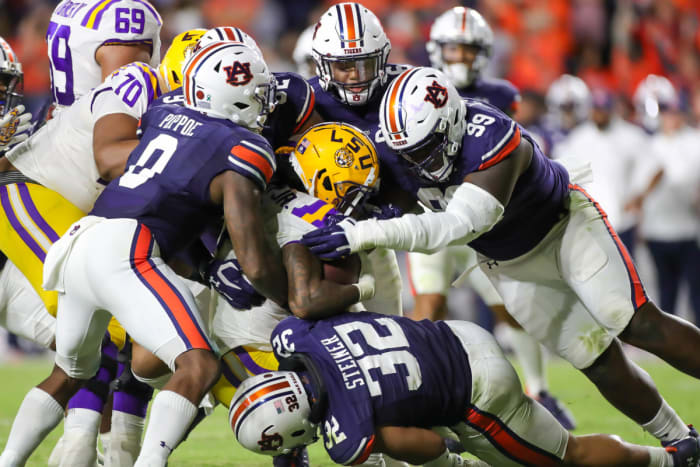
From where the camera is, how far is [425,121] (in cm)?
368

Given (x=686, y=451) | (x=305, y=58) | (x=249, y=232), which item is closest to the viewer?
(x=249, y=232)

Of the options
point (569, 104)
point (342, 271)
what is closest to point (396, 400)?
point (342, 271)

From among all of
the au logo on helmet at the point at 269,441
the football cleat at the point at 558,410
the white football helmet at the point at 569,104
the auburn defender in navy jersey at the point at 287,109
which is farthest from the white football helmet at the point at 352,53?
the white football helmet at the point at 569,104

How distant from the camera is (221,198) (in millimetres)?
3494

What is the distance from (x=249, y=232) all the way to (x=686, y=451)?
189 cm

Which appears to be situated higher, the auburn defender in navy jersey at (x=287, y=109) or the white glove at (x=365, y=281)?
the auburn defender in navy jersey at (x=287, y=109)

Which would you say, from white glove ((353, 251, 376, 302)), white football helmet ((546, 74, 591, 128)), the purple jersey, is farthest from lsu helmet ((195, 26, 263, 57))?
white football helmet ((546, 74, 591, 128))

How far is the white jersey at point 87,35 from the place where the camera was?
4.71 meters

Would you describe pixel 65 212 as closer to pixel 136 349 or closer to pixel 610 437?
pixel 136 349

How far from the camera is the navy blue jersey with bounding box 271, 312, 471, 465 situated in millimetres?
3158

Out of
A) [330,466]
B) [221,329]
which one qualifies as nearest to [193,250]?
[221,329]

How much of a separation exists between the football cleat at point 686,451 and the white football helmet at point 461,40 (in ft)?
9.84

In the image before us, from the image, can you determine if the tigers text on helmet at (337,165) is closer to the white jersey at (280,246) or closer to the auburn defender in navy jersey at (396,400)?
the white jersey at (280,246)

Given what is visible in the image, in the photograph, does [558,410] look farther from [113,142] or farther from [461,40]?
[113,142]
